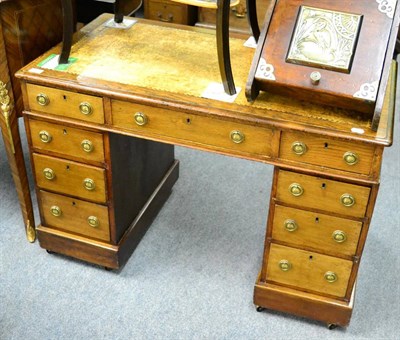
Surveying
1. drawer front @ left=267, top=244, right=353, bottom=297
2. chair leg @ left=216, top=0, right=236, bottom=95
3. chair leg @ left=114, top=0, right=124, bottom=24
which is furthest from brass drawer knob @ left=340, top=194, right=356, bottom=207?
chair leg @ left=114, top=0, right=124, bottom=24

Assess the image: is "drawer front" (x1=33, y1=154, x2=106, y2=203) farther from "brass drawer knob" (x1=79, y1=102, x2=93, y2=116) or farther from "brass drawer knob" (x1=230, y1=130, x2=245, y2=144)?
"brass drawer knob" (x1=230, y1=130, x2=245, y2=144)

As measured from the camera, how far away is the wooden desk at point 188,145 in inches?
67.1

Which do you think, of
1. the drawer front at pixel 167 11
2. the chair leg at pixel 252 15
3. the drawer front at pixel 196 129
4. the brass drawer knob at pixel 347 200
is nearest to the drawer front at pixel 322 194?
the brass drawer knob at pixel 347 200

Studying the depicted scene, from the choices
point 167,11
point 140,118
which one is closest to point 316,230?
point 140,118

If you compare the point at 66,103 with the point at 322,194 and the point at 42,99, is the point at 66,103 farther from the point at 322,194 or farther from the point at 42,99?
the point at 322,194

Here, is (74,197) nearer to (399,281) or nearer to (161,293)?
(161,293)

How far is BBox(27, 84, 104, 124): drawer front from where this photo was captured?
186 cm

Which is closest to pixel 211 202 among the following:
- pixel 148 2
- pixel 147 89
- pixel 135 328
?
pixel 135 328

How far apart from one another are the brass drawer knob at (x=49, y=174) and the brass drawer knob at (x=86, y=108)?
32 centimetres

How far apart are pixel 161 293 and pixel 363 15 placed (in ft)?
4.09

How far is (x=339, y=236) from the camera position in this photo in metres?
1.82

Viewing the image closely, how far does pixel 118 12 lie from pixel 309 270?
4.03ft

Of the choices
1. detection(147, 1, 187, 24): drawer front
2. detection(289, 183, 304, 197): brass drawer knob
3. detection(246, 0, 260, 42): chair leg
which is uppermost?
detection(246, 0, 260, 42): chair leg

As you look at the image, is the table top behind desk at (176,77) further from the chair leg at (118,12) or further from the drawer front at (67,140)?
the drawer front at (67,140)
